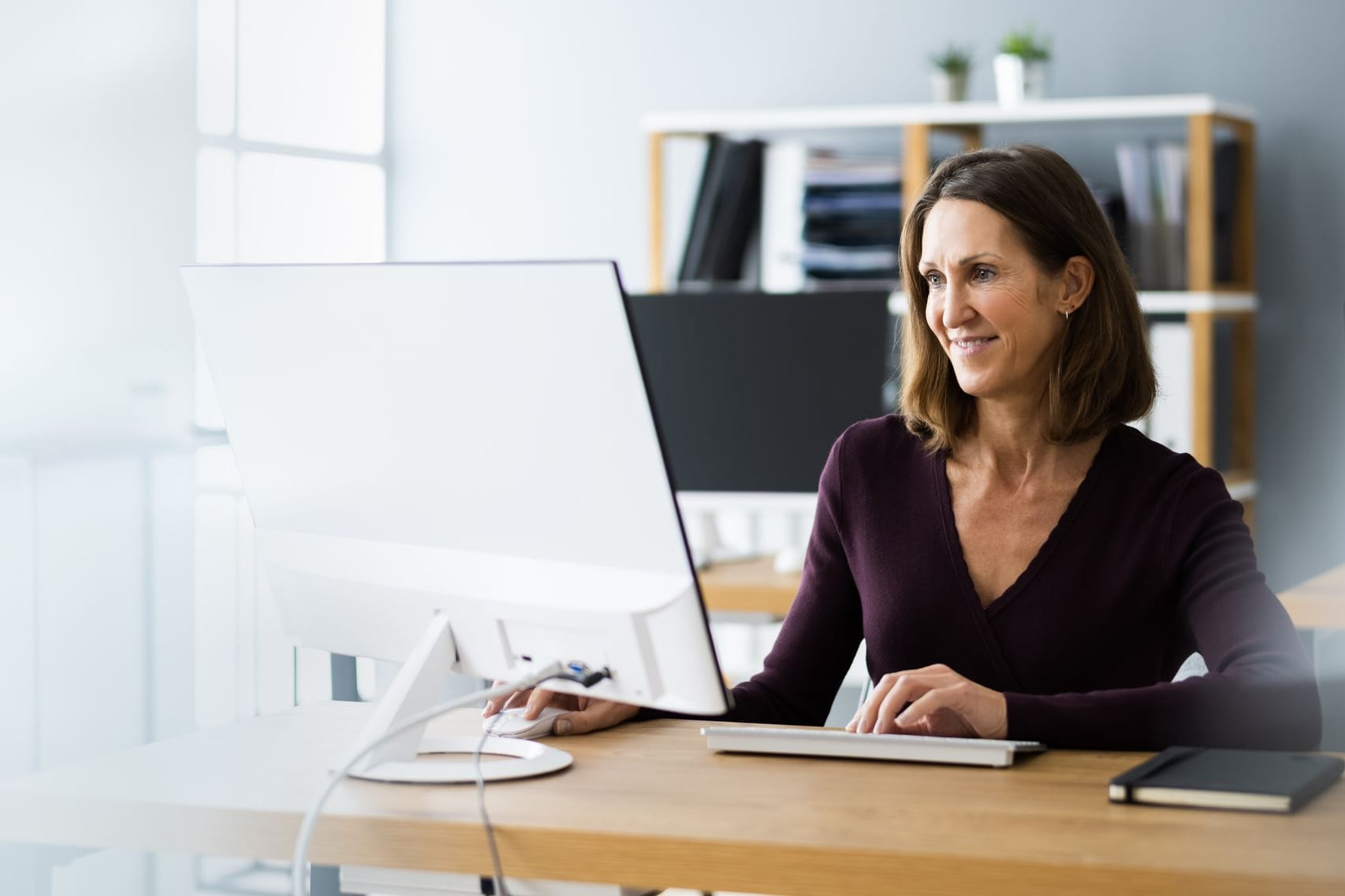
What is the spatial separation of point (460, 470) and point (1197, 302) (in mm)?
2338

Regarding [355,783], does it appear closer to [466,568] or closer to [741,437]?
[466,568]

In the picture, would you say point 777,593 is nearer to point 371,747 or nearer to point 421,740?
point 421,740

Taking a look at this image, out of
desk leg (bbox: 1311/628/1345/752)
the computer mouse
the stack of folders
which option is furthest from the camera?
the stack of folders

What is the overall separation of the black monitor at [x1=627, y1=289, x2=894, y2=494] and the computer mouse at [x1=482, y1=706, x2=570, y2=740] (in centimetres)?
150

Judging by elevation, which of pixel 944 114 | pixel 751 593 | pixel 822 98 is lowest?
pixel 751 593

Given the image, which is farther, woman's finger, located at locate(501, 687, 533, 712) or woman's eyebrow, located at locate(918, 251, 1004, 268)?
woman's eyebrow, located at locate(918, 251, 1004, 268)

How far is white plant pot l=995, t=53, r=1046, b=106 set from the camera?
3416mm

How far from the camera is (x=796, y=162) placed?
11.7ft

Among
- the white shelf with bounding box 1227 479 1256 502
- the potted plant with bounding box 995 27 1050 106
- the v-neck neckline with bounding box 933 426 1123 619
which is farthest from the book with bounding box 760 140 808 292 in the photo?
the v-neck neckline with bounding box 933 426 1123 619

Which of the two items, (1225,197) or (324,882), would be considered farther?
(1225,197)

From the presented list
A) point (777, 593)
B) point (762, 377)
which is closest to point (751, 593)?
point (777, 593)

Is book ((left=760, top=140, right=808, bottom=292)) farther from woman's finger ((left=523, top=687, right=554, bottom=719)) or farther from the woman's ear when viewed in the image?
woman's finger ((left=523, top=687, right=554, bottom=719))

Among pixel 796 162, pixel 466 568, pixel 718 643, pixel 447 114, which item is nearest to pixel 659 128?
pixel 796 162

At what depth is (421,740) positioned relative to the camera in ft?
4.34
